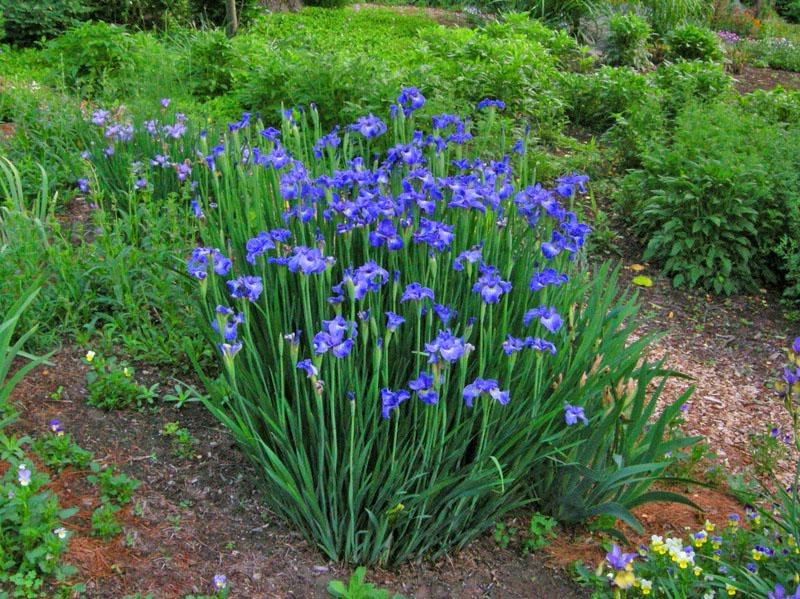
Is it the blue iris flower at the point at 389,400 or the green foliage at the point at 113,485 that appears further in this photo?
the green foliage at the point at 113,485

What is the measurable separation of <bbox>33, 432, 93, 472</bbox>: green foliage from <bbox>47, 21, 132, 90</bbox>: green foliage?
4.40 meters

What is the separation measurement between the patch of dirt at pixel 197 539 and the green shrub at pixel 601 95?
482cm

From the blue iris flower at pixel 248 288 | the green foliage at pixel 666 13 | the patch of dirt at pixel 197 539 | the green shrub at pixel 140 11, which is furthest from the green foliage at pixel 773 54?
the blue iris flower at pixel 248 288

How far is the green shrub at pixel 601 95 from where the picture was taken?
670 cm

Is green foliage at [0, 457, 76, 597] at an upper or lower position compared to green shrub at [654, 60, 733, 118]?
lower

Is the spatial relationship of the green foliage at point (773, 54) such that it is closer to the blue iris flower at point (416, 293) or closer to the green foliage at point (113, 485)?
the blue iris flower at point (416, 293)

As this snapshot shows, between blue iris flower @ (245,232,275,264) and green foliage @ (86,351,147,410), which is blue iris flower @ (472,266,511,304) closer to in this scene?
blue iris flower @ (245,232,275,264)

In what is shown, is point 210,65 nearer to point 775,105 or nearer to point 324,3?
point 775,105

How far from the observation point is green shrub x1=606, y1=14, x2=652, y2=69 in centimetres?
902

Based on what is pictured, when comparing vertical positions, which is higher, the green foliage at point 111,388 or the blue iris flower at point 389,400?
the blue iris flower at point 389,400

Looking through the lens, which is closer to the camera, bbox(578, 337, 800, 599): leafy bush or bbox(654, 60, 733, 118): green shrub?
bbox(578, 337, 800, 599): leafy bush

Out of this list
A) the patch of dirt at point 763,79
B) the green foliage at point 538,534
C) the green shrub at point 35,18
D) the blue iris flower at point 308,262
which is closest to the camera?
the blue iris flower at point 308,262

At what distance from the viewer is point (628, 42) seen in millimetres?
9180

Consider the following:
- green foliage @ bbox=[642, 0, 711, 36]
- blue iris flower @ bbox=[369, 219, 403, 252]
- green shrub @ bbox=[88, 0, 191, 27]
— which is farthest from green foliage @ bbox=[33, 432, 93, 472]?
green foliage @ bbox=[642, 0, 711, 36]
